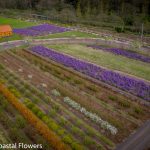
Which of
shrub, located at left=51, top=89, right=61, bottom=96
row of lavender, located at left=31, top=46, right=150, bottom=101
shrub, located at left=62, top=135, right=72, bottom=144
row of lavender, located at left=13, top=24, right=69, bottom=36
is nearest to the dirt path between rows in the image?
shrub, located at left=62, top=135, right=72, bottom=144

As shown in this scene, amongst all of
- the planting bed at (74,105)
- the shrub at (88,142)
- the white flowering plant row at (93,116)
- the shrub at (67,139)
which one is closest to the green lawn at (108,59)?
the planting bed at (74,105)

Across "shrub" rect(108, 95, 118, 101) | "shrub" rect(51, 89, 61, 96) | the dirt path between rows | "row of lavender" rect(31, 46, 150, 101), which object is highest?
"row of lavender" rect(31, 46, 150, 101)

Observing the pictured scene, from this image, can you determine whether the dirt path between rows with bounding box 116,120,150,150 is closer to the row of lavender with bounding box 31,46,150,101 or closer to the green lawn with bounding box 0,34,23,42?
the row of lavender with bounding box 31,46,150,101

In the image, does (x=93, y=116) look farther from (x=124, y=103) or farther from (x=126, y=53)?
(x=126, y=53)

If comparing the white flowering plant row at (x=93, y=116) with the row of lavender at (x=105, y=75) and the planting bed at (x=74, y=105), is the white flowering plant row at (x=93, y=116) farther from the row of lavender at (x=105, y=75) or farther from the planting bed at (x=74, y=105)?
the row of lavender at (x=105, y=75)

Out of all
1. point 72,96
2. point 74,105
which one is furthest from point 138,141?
point 72,96
